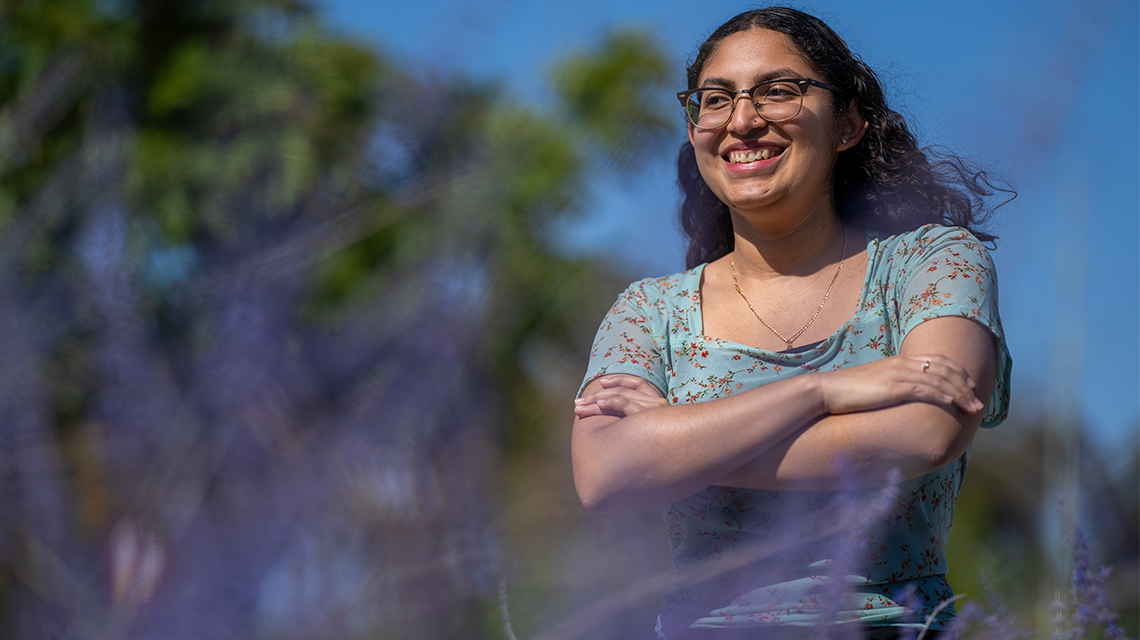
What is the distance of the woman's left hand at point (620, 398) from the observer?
2.98ft

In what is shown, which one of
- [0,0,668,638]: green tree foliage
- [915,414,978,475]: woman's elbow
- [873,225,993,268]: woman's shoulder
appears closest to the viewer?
[0,0,668,638]: green tree foliage

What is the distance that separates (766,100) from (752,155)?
0.06 meters

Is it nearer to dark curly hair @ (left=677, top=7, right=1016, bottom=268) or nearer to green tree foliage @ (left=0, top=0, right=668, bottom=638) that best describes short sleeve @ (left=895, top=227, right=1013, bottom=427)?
dark curly hair @ (left=677, top=7, right=1016, bottom=268)

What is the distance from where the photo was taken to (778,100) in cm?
96

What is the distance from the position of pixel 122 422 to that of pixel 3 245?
0.56ft

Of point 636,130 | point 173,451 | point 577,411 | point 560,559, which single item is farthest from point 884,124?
point 173,451

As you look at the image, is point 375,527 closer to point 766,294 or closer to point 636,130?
point 636,130

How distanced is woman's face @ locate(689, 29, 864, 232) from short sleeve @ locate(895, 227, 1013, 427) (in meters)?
0.15

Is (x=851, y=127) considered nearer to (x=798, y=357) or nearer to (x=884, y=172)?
(x=884, y=172)

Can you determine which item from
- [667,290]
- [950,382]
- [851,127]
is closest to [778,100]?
[851,127]

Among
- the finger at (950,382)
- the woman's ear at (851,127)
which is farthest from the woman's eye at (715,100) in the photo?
the finger at (950,382)

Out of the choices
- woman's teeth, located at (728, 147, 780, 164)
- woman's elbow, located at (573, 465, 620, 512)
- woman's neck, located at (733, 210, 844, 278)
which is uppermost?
woman's teeth, located at (728, 147, 780, 164)

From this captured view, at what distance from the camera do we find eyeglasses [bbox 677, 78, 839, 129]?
952mm

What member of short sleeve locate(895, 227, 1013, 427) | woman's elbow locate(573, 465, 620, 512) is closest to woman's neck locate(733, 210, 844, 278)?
short sleeve locate(895, 227, 1013, 427)
